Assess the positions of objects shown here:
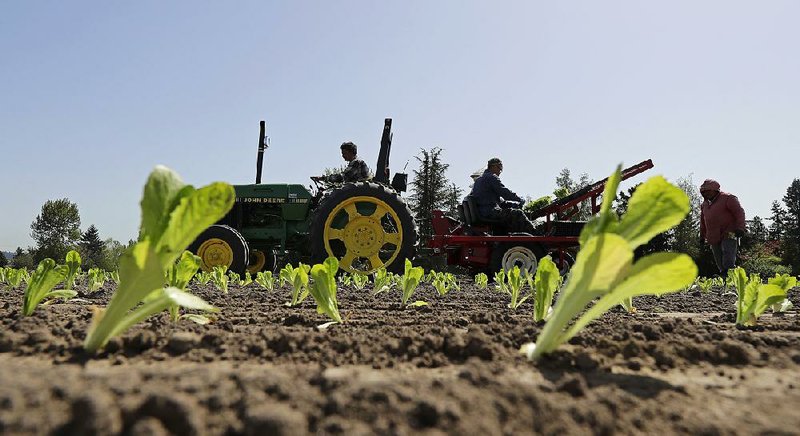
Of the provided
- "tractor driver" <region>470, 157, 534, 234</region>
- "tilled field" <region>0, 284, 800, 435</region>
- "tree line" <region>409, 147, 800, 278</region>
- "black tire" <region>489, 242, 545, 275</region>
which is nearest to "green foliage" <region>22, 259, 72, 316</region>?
"tilled field" <region>0, 284, 800, 435</region>

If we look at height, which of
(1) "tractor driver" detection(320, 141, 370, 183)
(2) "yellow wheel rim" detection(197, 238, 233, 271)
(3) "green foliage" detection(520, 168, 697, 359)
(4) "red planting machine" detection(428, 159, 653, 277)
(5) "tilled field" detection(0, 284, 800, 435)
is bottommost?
(5) "tilled field" detection(0, 284, 800, 435)

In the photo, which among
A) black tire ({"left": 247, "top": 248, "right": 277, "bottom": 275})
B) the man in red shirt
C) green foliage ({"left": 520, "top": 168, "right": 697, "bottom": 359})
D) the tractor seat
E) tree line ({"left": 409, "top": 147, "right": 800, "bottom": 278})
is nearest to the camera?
green foliage ({"left": 520, "top": 168, "right": 697, "bottom": 359})

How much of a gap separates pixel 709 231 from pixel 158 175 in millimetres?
6803

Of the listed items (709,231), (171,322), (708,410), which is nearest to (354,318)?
(171,322)

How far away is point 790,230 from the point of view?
101 ft

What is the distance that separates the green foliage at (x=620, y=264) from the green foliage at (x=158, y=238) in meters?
0.78

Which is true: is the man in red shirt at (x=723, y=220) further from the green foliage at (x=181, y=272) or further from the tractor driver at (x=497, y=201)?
the green foliage at (x=181, y=272)

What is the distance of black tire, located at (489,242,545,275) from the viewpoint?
6824 millimetres

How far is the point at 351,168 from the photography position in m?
6.92

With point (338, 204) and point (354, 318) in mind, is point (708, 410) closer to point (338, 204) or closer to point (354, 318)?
point (354, 318)

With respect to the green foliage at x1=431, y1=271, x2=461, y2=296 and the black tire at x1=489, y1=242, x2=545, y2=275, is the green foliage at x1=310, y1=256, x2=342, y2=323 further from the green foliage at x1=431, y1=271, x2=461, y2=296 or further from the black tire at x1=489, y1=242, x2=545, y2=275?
the black tire at x1=489, y1=242, x2=545, y2=275

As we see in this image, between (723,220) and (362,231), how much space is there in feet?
14.5

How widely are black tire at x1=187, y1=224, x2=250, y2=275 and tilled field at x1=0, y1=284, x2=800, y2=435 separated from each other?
4441 mm

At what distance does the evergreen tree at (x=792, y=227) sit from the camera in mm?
27828
